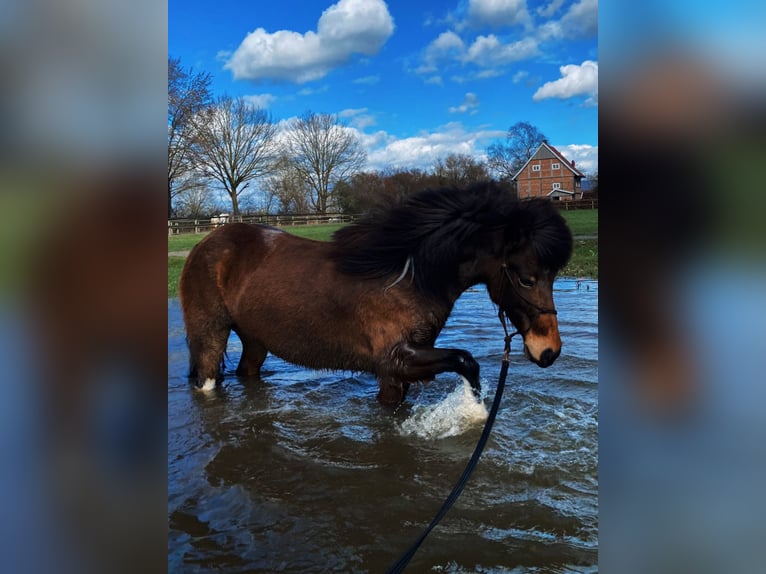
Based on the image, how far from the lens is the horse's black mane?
3.85m

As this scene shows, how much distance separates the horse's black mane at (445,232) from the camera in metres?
3.85

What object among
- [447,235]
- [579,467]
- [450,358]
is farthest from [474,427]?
[447,235]

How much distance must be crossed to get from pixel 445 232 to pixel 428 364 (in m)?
1.06

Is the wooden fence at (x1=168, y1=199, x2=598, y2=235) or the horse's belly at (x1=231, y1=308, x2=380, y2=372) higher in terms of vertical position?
the wooden fence at (x1=168, y1=199, x2=598, y2=235)

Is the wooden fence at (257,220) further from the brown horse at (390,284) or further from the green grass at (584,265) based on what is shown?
the brown horse at (390,284)

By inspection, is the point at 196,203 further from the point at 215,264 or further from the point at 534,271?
the point at 534,271

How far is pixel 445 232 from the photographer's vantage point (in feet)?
13.3

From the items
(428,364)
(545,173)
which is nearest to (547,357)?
(428,364)

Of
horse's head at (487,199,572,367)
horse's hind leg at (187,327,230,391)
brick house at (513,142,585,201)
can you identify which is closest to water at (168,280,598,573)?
horse's hind leg at (187,327,230,391)

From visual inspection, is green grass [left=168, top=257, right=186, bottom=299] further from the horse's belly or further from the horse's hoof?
the horse's belly

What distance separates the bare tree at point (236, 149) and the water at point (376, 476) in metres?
14.1

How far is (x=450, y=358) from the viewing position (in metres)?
4.07

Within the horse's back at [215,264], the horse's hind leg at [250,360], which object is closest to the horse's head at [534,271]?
the horse's back at [215,264]
